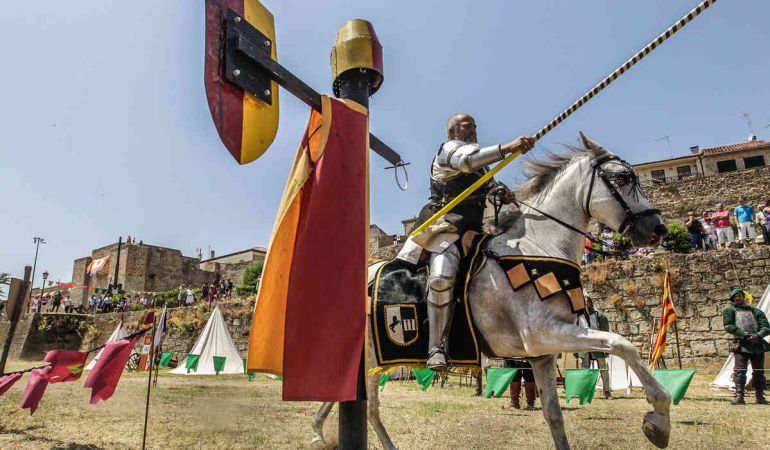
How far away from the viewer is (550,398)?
384 centimetres

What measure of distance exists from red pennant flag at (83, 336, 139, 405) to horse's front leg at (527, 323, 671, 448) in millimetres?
3955

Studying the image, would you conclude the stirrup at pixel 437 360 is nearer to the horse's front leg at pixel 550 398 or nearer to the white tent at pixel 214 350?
the horse's front leg at pixel 550 398

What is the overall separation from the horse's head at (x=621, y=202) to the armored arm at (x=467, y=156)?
38.1 inches

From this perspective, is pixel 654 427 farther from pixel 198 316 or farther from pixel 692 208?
pixel 692 208

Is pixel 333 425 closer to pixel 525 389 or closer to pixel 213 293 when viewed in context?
pixel 525 389

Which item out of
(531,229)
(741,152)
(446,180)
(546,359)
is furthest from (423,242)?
(741,152)

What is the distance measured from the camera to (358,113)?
8.86ft

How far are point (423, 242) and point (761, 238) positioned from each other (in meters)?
17.6

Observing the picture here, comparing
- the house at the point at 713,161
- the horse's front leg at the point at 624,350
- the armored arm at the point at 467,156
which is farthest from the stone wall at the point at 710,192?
the horse's front leg at the point at 624,350

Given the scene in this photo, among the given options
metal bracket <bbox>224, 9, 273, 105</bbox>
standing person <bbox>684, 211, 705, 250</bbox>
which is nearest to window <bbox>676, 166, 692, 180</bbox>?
standing person <bbox>684, 211, 705, 250</bbox>

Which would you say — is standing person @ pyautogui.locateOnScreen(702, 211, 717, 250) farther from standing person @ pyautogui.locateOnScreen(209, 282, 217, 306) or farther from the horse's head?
standing person @ pyautogui.locateOnScreen(209, 282, 217, 306)

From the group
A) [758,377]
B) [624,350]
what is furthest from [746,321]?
[624,350]

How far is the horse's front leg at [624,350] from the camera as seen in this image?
9.95ft

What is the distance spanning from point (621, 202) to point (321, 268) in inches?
105
